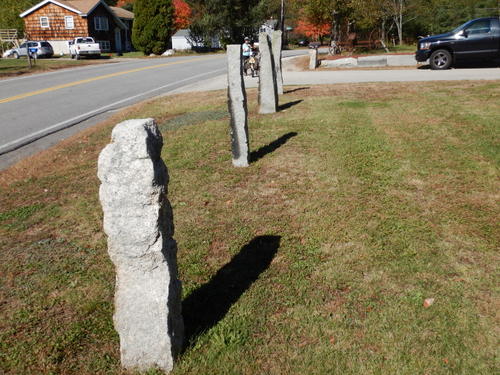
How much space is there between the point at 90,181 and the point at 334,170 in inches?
149

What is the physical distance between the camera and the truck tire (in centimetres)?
Result: 1805

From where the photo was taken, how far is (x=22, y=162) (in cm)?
852

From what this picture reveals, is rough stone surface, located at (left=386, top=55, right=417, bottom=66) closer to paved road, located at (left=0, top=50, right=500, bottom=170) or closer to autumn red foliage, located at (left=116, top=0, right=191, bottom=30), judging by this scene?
paved road, located at (left=0, top=50, right=500, bottom=170)

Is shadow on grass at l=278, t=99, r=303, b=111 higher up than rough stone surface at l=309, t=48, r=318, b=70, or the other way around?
rough stone surface at l=309, t=48, r=318, b=70

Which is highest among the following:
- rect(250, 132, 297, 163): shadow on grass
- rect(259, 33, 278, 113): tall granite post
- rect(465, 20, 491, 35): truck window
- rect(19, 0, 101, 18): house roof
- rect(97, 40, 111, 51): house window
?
rect(19, 0, 101, 18): house roof

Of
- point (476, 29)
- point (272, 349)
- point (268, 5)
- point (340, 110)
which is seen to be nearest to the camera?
point (272, 349)

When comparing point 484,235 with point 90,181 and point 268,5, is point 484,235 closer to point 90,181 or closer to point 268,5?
point 90,181

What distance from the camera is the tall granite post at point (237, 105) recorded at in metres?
Answer: 7.16

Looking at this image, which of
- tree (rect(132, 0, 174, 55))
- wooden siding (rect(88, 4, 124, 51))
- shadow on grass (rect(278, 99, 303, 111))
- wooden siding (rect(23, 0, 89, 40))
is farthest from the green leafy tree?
shadow on grass (rect(278, 99, 303, 111))

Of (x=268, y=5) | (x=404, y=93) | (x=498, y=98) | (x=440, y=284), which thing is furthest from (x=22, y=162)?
(x=268, y=5)

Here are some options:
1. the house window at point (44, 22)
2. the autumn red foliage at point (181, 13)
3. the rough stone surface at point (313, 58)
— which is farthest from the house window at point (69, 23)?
the rough stone surface at point (313, 58)

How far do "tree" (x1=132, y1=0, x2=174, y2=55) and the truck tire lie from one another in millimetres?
31913

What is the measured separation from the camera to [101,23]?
51531mm

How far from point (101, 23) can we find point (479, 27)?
4421 centimetres
